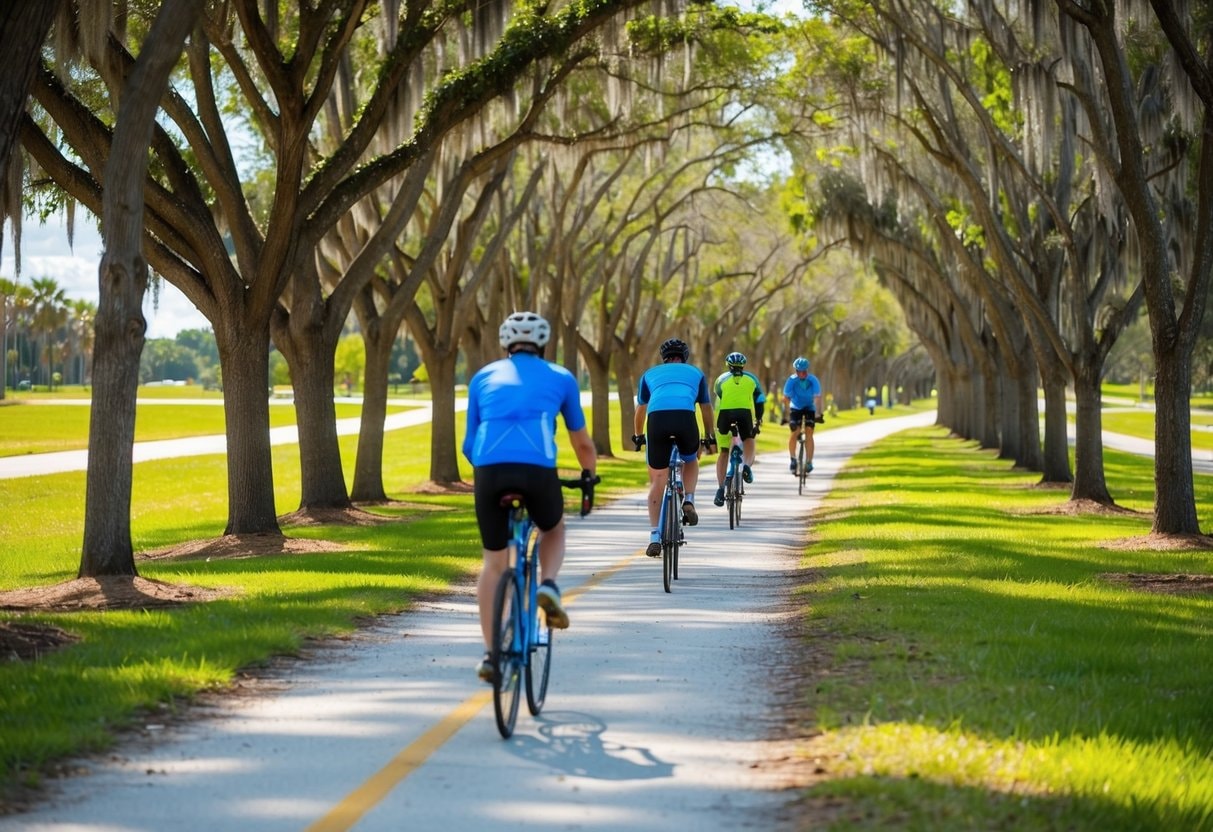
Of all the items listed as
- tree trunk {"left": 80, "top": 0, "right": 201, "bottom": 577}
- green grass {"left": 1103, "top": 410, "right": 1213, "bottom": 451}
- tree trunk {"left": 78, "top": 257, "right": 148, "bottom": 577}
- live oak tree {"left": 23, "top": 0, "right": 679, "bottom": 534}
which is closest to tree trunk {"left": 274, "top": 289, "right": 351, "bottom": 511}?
live oak tree {"left": 23, "top": 0, "right": 679, "bottom": 534}

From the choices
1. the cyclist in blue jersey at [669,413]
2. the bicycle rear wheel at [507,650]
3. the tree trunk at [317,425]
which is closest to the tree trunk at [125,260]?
the cyclist in blue jersey at [669,413]

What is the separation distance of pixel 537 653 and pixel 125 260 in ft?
20.7

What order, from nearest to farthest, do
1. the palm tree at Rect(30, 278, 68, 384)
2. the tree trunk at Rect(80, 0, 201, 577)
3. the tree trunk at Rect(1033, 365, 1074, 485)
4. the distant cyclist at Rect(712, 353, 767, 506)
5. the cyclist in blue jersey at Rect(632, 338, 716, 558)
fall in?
the tree trunk at Rect(80, 0, 201, 577) → the cyclist in blue jersey at Rect(632, 338, 716, 558) → the distant cyclist at Rect(712, 353, 767, 506) → the tree trunk at Rect(1033, 365, 1074, 485) → the palm tree at Rect(30, 278, 68, 384)

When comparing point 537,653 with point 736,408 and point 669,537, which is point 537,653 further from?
point 736,408

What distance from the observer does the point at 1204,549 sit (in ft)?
58.9

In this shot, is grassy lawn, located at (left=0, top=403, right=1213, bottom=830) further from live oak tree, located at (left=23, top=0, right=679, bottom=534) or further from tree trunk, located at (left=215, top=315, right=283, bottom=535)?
live oak tree, located at (left=23, top=0, right=679, bottom=534)

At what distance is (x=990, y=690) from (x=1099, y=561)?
8.45m

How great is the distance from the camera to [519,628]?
8.03 m

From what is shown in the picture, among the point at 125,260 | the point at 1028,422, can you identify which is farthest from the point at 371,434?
the point at 1028,422

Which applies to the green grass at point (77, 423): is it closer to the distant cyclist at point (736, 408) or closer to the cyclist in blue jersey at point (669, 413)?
the distant cyclist at point (736, 408)

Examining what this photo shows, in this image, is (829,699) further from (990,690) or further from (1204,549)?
(1204,549)

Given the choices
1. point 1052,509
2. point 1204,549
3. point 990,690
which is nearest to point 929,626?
point 990,690

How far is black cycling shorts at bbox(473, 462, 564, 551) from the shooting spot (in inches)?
323

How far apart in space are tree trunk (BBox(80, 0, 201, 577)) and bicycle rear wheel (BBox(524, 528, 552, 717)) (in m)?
5.96
